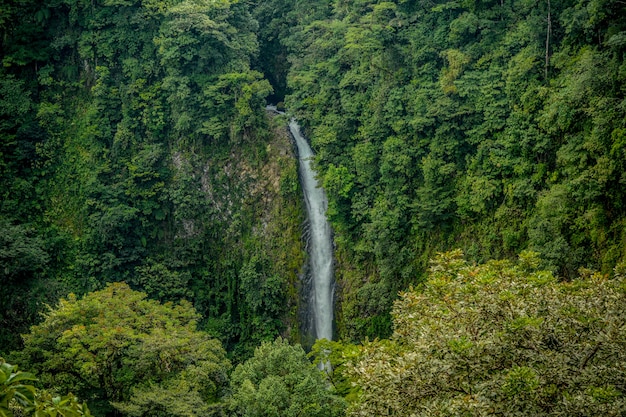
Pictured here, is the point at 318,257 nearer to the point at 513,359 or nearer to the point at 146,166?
the point at 146,166

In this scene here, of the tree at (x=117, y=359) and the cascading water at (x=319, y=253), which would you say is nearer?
the tree at (x=117, y=359)

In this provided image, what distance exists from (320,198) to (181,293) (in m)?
6.27

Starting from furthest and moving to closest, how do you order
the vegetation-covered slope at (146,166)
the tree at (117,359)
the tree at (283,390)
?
the vegetation-covered slope at (146,166), the tree at (117,359), the tree at (283,390)

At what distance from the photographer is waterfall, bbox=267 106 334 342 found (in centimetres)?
1997

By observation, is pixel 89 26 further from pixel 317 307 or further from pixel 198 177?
pixel 317 307

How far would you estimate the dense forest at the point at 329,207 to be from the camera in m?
7.36

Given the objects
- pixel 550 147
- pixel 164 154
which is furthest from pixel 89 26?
pixel 550 147

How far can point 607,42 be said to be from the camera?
40.3 ft

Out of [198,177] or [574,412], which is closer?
[574,412]

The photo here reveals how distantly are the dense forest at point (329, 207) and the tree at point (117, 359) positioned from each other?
0.06m

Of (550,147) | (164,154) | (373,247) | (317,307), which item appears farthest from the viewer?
(164,154)

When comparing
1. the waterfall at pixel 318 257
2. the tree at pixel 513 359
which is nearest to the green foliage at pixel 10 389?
the tree at pixel 513 359

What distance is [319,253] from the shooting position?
67.1ft

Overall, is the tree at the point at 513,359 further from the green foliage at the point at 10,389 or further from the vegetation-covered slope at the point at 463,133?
the vegetation-covered slope at the point at 463,133
